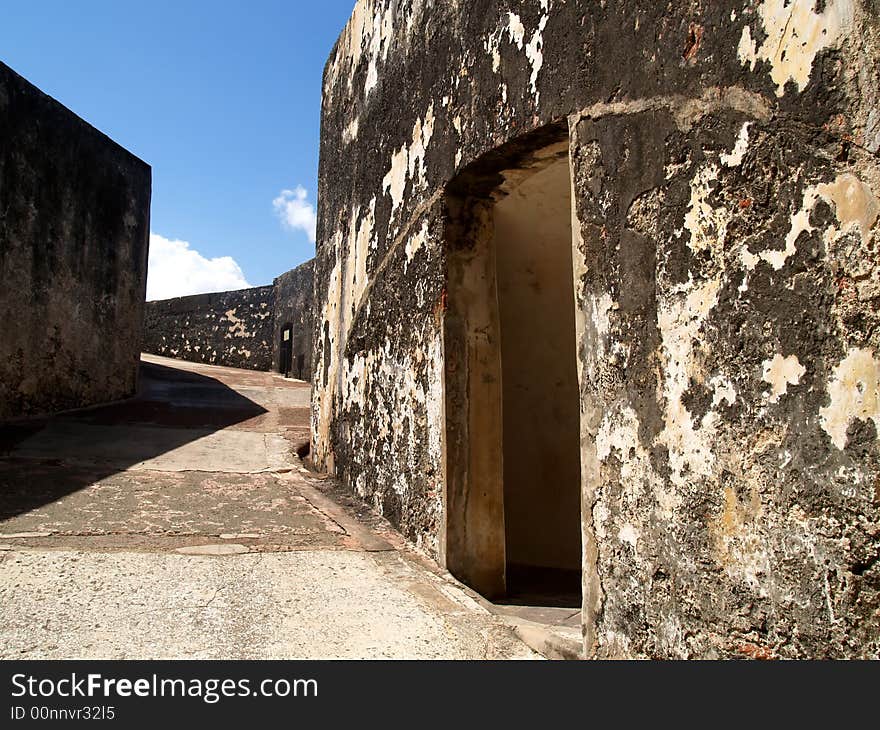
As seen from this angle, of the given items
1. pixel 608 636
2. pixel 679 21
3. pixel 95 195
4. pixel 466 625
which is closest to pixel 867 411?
pixel 608 636

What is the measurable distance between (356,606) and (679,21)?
73.8 inches

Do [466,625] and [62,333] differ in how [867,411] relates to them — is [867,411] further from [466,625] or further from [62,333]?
[62,333]

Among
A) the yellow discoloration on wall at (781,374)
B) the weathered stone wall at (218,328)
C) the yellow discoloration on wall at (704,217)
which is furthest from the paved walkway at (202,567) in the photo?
the weathered stone wall at (218,328)

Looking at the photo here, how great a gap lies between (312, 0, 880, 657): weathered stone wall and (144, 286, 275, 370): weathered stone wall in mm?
12652

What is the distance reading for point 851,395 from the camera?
1.21 metres

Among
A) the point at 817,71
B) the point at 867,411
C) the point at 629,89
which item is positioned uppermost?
the point at 629,89

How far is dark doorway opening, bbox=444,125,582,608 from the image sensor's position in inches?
105

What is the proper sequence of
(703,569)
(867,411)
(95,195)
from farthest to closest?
(95,195) < (703,569) < (867,411)

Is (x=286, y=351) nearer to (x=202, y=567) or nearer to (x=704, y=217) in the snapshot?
(x=202, y=567)

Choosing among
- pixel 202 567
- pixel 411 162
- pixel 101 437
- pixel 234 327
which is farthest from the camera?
pixel 234 327

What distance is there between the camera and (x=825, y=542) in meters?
1.23

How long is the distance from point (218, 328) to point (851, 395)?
1479 cm

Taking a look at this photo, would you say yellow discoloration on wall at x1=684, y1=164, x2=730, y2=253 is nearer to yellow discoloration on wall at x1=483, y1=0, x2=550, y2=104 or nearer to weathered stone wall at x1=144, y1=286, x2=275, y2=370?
yellow discoloration on wall at x1=483, y1=0, x2=550, y2=104

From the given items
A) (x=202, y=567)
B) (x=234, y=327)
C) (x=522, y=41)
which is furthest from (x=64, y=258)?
(x=234, y=327)
